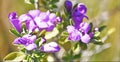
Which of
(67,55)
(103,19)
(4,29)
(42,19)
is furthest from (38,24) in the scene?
(103,19)

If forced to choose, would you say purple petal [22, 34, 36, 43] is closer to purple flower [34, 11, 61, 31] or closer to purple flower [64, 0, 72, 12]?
purple flower [34, 11, 61, 31]

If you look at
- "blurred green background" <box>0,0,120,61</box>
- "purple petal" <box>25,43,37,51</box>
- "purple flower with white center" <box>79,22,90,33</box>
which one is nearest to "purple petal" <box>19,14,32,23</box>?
"purple petal" <box>25,43,37,51</box>

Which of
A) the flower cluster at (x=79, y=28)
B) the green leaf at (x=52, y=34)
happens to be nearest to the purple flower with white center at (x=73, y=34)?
the flower cluster at (x=79, y=28)

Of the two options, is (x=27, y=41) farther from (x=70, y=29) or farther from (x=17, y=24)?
(x=70, y=29)

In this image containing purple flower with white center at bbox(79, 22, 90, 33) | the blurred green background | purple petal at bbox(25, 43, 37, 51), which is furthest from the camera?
the blurred green background

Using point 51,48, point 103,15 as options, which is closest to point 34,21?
point 51,48

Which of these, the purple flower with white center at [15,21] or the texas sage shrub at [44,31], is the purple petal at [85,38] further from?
the purple flower with white center at [15,21]
